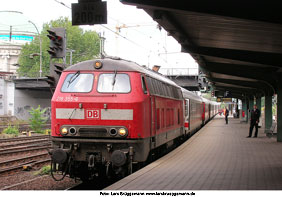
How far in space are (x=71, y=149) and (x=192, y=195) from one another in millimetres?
3641

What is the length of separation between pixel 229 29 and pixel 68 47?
208 ft

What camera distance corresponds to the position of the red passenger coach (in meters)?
9.79

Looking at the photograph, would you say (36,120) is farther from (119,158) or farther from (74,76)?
(119,158)

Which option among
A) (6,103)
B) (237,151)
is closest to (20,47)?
(6,103)

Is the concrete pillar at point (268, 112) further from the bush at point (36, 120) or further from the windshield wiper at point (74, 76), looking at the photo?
the windshield wiper at point (74, 76)

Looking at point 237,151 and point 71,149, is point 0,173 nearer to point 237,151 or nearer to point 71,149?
point 71,149

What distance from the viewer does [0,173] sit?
12906 mm

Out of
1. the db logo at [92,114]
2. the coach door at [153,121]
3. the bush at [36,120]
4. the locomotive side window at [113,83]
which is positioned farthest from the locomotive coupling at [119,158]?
the bush at [36,120]

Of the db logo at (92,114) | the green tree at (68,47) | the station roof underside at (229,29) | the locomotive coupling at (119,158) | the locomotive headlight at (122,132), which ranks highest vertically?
the green tree at (68,47)

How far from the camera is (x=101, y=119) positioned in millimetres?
9977

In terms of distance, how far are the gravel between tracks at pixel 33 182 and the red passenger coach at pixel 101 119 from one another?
3.56 ft

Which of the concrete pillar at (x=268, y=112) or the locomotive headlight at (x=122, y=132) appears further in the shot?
the concrete pillar at (x=268, y=112)

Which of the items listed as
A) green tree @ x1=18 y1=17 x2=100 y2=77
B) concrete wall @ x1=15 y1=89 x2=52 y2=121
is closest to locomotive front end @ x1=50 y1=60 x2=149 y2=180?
concrete wall @ x1=15 y1=89 x2=52 y2=121

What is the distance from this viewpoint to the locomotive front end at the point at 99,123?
9.77 metres
